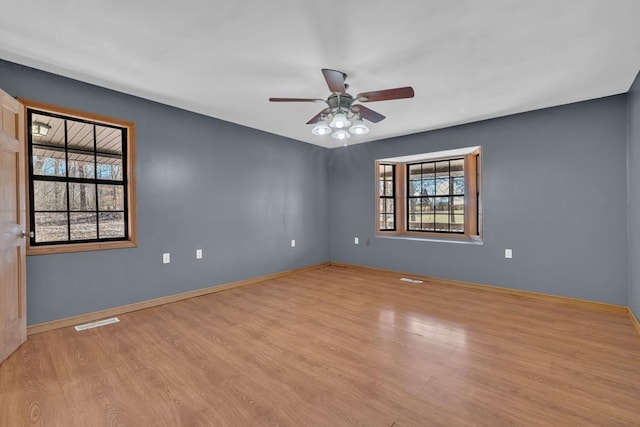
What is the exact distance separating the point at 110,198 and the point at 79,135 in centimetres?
70

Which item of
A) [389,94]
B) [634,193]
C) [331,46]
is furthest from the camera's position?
[634,193]

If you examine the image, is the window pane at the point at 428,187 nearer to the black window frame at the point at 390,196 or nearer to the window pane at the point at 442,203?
the window pane at the point at 442,203

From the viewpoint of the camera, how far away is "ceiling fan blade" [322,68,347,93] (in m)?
2.15

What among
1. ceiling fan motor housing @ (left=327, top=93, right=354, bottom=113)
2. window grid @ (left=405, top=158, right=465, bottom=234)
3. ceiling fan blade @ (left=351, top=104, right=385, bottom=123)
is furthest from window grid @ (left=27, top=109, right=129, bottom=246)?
window grid @ (left=405, top=158, right=465, bottom=234)

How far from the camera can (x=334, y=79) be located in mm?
2236

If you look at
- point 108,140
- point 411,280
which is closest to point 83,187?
point 108,140

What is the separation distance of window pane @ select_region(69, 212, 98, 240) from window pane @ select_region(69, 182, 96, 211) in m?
0.07

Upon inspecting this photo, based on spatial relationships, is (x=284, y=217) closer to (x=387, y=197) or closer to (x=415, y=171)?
(x=387, y=197)

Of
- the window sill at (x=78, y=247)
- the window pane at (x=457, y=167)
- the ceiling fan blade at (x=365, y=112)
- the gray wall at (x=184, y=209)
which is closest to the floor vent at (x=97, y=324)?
the gray wall at (x=184, y=209)

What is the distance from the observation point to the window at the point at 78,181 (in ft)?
8.96

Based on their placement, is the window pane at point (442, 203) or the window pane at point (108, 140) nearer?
the window pane at point (108, 140)

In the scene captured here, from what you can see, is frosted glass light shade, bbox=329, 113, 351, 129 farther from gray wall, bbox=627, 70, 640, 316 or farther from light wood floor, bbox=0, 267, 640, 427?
gray wall, bbox=627, 70, 640, 316

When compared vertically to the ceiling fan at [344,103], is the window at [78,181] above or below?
below

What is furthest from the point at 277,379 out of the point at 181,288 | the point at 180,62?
the point at 180,62
